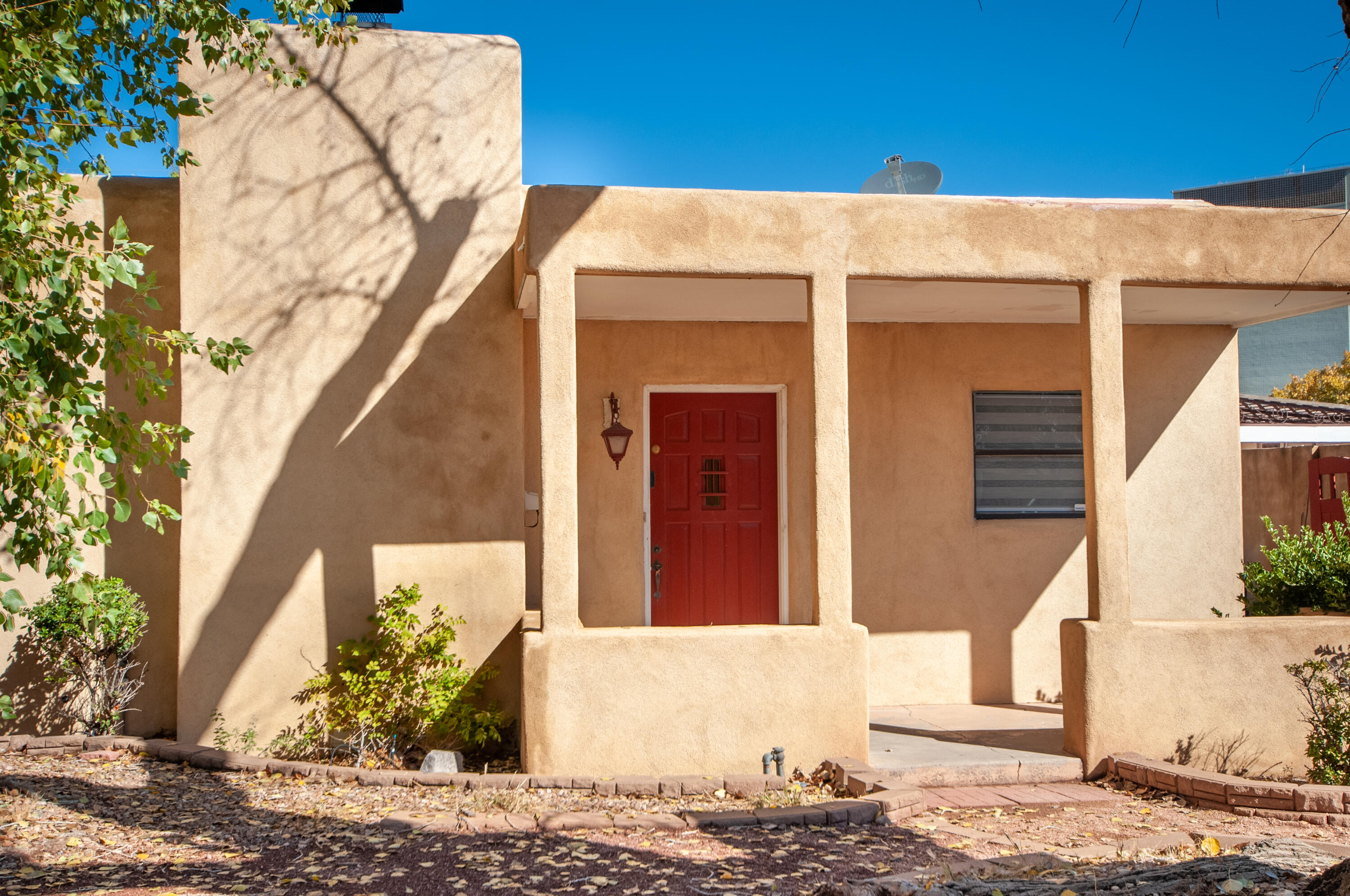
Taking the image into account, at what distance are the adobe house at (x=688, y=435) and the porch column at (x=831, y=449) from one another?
0.06 feet

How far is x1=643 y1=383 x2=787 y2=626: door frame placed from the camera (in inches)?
300

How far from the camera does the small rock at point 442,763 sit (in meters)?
5.75

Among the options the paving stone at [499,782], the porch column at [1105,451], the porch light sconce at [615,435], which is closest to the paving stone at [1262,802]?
the porch column at [1105,451]

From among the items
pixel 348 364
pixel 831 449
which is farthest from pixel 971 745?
pixel 348 364

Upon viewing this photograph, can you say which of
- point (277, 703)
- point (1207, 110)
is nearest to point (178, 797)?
point (277, 703)

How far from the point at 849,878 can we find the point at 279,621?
13.1 ft

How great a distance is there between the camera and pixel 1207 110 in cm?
1336

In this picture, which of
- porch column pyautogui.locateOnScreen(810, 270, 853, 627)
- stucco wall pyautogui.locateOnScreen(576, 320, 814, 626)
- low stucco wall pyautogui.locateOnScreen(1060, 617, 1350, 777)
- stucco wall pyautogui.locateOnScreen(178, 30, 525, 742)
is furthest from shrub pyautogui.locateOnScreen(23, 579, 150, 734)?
low stucco wall pyautogui.locateOnScreen(1060, 617, 1350, 777)

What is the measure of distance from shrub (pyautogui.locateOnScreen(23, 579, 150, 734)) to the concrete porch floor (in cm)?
474

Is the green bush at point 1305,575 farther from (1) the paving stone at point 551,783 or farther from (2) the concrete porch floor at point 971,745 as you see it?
(1) the paving stone at point 551,783

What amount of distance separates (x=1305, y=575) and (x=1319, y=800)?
1.81 m

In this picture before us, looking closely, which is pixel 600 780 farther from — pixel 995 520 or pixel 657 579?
pixel 995 520

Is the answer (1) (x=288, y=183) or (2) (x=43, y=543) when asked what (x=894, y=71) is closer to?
(1) (x=288, y=183)

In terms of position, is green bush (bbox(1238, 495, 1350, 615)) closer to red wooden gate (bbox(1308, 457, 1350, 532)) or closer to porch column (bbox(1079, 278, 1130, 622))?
porch column (bbox(1079, 278, 1130, 622))
